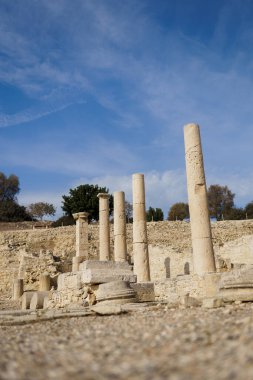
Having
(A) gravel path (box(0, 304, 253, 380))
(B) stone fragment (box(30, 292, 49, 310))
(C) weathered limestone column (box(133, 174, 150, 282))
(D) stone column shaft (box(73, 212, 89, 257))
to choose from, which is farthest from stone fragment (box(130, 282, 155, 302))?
(D) stone column shaft (box(73, 212, 89, 257))

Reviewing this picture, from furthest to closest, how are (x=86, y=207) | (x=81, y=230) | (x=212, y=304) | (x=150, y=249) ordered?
(x=86, y=207) < (x=150, y=249) < (x=81, y=230) < (x=212, y=304)

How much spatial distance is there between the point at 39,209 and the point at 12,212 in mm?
8034

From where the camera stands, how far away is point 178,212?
6638 centimetres

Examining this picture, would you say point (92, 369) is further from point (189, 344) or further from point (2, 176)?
point (2, 176)

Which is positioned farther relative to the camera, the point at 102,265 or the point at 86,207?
the point at 86,207

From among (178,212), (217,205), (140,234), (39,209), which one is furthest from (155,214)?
(140,234)

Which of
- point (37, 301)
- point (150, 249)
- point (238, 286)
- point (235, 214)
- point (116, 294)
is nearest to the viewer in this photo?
point (238, 286)

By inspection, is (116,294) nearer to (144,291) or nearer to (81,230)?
(144,291)

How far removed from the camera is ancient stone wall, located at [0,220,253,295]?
25891mm

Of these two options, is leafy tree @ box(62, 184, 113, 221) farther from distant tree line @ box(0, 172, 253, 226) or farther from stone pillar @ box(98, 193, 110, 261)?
stone pillar @ box(98, 193, 110, 261)

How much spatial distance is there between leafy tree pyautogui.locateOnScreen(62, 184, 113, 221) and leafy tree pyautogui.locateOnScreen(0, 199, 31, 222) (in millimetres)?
13541

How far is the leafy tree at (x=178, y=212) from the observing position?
66125 millimetres

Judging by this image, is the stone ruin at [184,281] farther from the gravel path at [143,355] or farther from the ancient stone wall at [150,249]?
the ancient stone wall at [150,249]

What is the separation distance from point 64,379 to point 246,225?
40.7 metres
